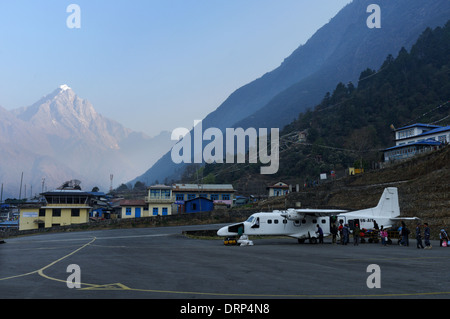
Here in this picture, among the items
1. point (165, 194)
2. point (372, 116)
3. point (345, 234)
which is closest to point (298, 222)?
point (345, 234)

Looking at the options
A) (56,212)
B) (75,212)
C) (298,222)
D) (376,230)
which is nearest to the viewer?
(298,222)

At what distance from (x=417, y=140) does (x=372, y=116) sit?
7107 cm

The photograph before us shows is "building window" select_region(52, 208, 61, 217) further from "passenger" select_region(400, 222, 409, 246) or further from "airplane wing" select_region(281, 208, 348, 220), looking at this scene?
"passenger" select_region(400, 222, 409, 246)

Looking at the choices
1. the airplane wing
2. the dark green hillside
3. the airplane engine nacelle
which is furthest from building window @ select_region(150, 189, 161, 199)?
the dark green hillside

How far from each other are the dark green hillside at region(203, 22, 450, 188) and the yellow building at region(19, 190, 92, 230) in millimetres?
75692

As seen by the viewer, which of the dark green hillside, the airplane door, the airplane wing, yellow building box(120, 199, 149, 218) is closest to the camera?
the airplane wing

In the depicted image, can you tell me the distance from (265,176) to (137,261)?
5062 inches

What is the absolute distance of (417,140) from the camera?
8419 centimetres

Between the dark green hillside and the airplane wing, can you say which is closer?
the airplane wing

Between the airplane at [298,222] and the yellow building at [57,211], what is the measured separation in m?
50.6

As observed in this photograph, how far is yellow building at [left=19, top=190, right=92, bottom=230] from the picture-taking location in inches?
2758

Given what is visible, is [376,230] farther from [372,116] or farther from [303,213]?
[372,116]

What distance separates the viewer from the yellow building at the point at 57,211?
7006cm

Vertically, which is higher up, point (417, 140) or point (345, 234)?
point (417, 140)
